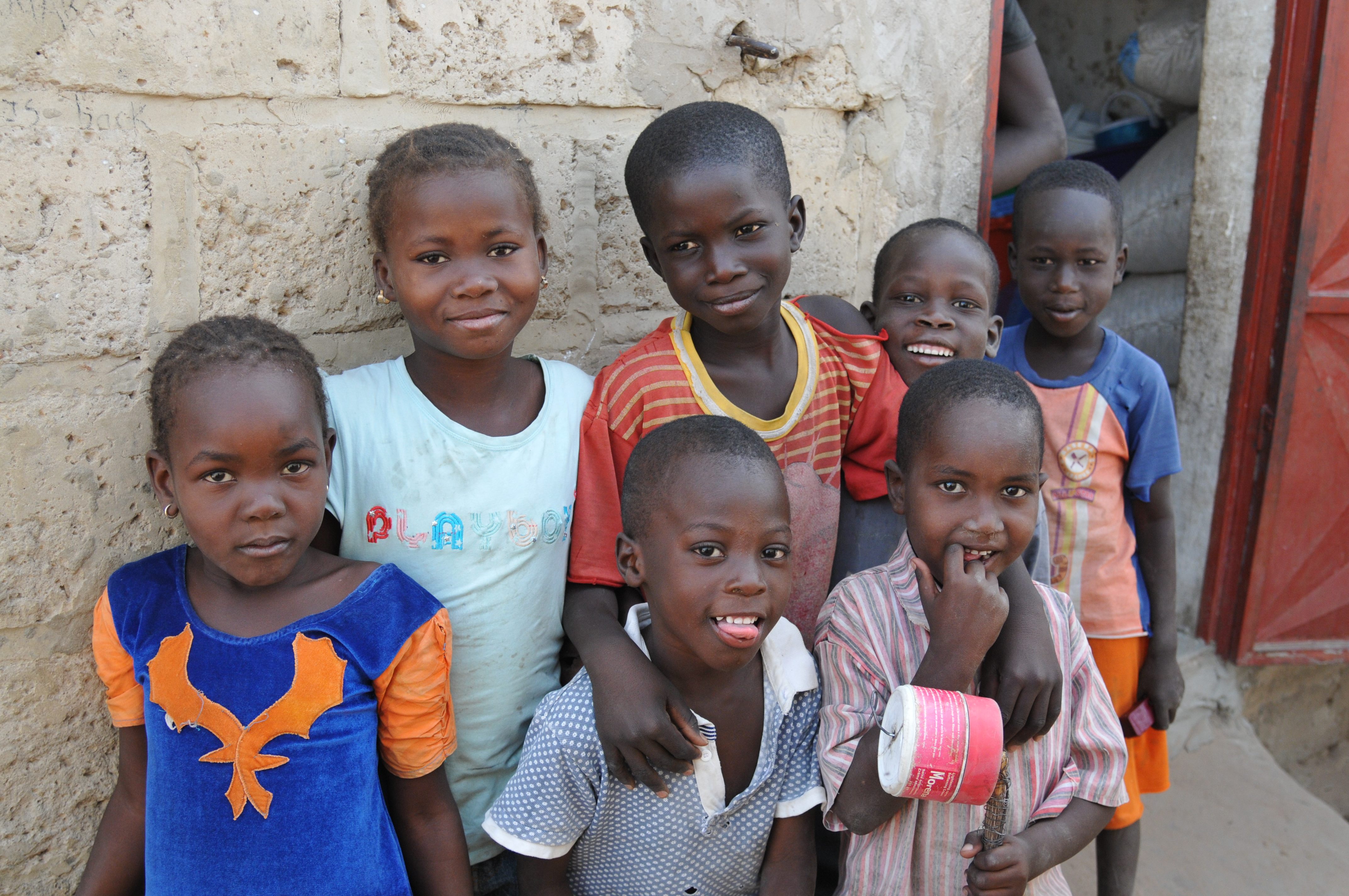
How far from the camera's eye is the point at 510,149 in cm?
188

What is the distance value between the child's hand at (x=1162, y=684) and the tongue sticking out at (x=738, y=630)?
1.40m

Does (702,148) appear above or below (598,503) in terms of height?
above

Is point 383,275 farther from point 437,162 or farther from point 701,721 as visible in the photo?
point 701,721

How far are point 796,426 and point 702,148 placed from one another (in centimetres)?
58

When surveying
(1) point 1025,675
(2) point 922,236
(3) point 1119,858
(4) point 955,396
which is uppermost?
(2) point 922,236

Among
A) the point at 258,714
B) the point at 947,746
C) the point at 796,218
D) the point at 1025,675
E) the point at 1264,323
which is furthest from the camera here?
the point at 1264,323

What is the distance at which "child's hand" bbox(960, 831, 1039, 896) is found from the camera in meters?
1.57

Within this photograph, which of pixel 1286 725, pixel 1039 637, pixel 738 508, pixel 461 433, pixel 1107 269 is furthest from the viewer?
pixel 1286 725

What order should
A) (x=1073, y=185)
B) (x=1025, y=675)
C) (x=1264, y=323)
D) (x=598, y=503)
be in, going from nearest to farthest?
1. (x=1025, y=675)
2. (x=598, y=503)
3. (x=1073, y=185)
4. (x=1264, y=323)

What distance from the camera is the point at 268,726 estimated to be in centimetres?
151

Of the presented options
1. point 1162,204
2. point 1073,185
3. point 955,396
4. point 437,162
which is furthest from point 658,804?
point 1162,204

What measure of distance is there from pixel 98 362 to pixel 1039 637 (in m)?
1.71

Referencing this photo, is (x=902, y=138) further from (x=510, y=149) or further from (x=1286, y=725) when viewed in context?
(x=1286, y=725)

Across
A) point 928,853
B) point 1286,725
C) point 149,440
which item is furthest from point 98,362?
point 1286,725
